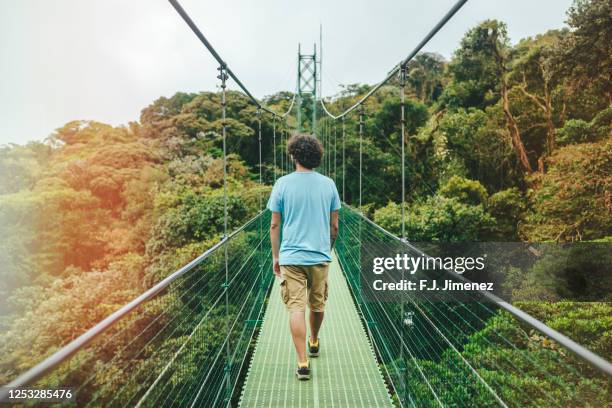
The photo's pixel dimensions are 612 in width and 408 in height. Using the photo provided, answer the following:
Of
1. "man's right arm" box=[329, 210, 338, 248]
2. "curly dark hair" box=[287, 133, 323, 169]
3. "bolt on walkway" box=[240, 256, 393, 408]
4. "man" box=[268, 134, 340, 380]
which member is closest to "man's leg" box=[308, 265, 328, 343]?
"man" box=[268, 134, 340, 380]

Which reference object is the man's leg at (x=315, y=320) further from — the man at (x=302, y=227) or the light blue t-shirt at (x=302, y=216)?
the light blue t-shirt at (x=302, y=216)

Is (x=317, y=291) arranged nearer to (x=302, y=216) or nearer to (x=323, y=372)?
(x=302, y=216)

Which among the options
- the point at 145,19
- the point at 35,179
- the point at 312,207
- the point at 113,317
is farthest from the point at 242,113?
the point at 113,317

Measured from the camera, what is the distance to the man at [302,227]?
1743 millimetres

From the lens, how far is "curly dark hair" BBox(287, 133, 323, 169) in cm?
179

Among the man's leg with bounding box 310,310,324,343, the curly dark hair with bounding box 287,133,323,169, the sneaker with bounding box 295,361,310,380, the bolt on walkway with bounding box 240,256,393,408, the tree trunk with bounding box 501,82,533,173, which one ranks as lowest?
the bolt on walkway with bounding box 240,256,393,408

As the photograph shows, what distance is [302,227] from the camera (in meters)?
1.74

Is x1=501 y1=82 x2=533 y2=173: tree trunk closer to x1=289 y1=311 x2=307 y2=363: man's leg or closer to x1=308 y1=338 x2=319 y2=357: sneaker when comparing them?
x1=308 y1=338 x2=319 y2=357: sneaker

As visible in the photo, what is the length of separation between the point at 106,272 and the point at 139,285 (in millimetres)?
770

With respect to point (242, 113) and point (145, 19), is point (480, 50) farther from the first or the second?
point (145, 19)

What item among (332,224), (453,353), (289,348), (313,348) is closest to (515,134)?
(453,353)

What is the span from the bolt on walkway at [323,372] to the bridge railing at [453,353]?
85mm

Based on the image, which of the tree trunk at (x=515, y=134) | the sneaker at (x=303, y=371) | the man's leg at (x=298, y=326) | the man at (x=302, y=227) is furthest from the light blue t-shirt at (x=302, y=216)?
the tree trunk at (x=515, y=134)

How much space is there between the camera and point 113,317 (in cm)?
85
